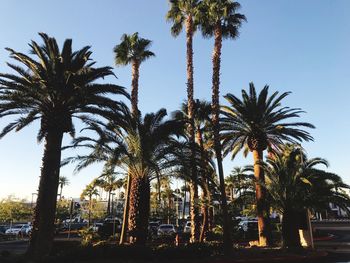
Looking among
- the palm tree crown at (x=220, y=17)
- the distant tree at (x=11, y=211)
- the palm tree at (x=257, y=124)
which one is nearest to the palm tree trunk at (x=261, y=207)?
the palm tree at (x=257, y=124)

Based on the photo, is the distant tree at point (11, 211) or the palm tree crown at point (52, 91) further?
the distant tree at point (11, 211)

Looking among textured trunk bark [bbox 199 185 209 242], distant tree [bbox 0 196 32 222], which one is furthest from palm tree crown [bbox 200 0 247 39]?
distant tree [bbox 0 196 32 222]

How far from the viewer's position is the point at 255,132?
88.5ft

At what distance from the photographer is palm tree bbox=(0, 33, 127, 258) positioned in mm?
18797

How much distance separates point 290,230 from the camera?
70.4 feet

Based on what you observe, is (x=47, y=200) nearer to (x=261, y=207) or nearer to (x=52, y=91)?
(x=52, y=91)

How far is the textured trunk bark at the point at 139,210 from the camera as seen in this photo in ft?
64.8

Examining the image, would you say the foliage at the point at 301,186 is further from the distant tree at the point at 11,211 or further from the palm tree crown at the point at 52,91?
the distant tree at the point at 11,211

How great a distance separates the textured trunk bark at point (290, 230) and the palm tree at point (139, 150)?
781 cm

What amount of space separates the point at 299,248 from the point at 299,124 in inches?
378

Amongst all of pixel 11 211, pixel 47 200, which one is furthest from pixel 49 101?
pixel 11 211

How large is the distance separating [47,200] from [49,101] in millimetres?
5222

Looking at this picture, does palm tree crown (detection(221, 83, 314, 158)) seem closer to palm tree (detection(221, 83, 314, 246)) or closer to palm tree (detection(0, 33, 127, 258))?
palm tree (detection(221, 83, 314, 246))

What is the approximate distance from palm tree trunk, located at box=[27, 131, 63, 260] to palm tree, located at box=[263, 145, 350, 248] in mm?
12427
